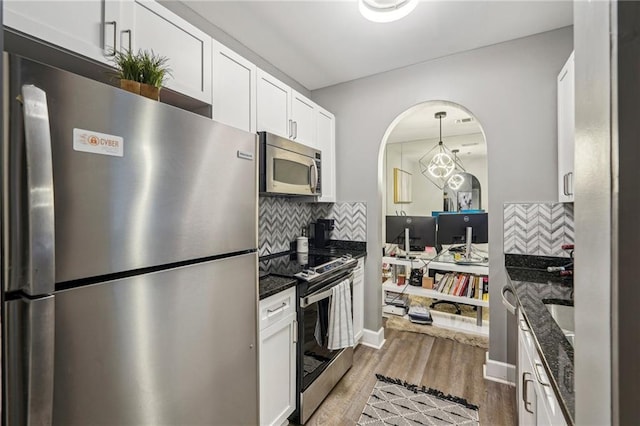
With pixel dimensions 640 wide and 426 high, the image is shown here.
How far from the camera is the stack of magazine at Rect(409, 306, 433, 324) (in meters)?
3.31

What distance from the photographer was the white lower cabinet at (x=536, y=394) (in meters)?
0.87

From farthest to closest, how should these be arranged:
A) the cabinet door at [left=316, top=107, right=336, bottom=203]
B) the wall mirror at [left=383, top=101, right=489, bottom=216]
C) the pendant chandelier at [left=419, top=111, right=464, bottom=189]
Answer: the pendant chandelier at [left=419, top=111, right=464, bottom=189] → the wall mirror at [left=383, top=101, right=489, bottom=216] → the cabinet door at [left=316, top=107, right=336, bottom=203]

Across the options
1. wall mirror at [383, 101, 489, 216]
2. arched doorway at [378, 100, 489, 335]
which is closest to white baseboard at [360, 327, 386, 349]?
arched doorway at [378, 100, 489, 335]

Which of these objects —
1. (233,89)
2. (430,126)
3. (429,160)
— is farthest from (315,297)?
(429,160)

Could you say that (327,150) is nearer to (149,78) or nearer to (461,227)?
(461,227)

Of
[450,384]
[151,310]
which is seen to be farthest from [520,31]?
[151,310]

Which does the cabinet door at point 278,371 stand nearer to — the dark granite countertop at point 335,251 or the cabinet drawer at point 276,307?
the cabinet drawer at point 276,307

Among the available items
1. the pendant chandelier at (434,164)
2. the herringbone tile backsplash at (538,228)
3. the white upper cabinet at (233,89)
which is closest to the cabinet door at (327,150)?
the white upper cabinet at (233,89)

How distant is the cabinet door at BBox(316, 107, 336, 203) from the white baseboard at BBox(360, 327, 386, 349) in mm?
1329

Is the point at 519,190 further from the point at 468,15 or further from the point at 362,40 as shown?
the point at 362,40

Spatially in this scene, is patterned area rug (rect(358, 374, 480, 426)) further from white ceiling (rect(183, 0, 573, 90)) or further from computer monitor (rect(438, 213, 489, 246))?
white ceiling (rect(183, 0, 573, 90))

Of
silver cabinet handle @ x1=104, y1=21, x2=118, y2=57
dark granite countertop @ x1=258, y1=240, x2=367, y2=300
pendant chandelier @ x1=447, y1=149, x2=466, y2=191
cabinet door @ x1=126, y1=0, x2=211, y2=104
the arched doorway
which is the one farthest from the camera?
pendant chandelier @ x1=447, y1=149, x2=466, y2=191

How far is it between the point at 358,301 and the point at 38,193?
2.46 m

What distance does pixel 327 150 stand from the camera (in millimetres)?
2871
